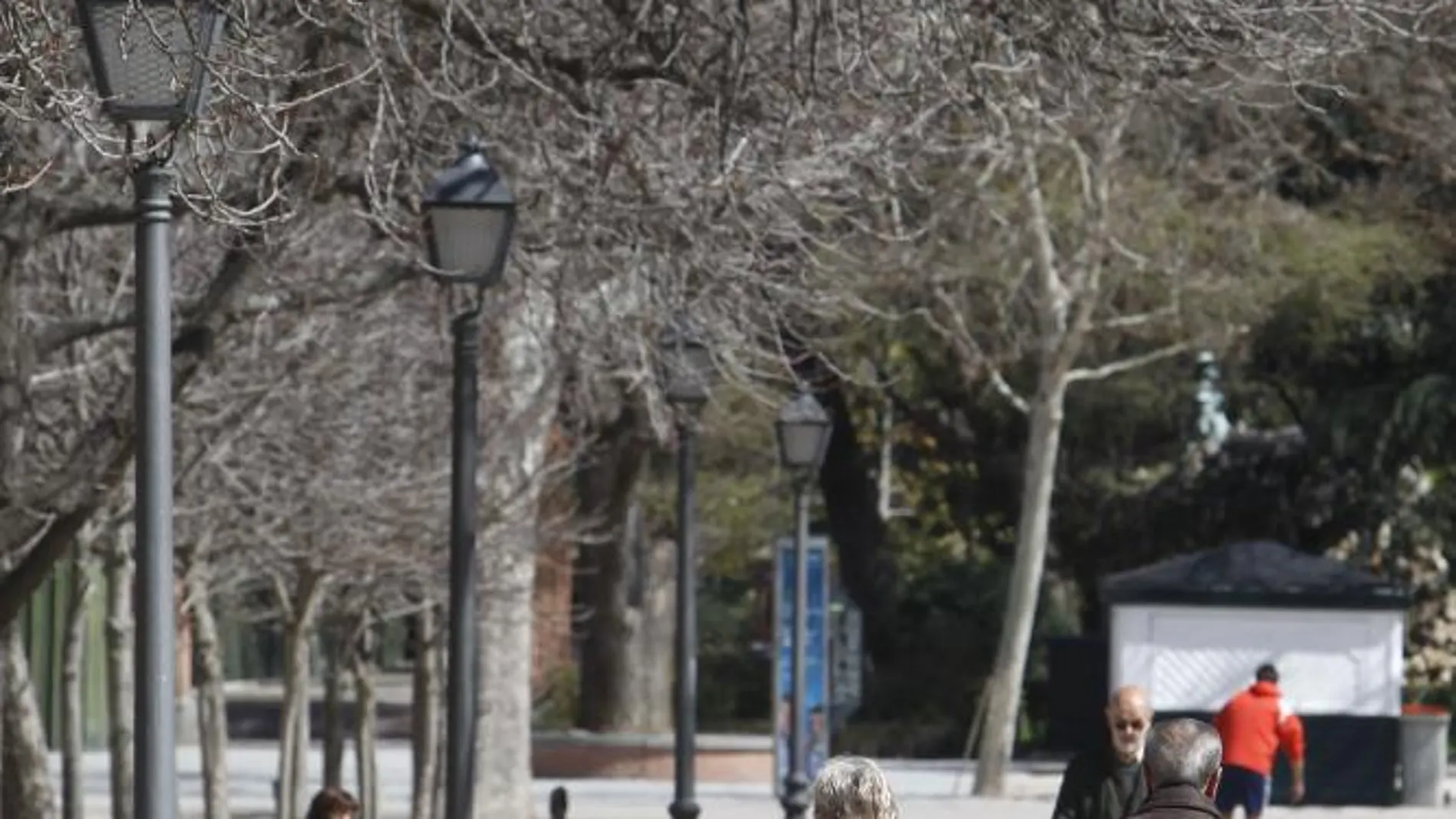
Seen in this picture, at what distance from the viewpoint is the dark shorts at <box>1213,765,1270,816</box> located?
26.6 meters

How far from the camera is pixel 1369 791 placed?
119 ft

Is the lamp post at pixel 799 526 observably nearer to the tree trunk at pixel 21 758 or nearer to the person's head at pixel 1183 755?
the tree trunk at pixel 21 758

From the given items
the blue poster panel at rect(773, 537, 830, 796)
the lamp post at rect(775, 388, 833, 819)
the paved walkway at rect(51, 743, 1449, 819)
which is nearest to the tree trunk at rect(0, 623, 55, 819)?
the lamp post at rect(775, 388, 833, 819)

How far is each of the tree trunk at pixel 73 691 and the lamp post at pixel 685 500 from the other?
4193 mm

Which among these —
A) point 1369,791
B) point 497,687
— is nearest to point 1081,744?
point 1369,791

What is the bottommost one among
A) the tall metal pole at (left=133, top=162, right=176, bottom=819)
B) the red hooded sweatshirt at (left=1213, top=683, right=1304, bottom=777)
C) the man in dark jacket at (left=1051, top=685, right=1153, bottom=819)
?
the red hooded sweatshirt at (left=1213, top=683, right=1304, bottom=777)

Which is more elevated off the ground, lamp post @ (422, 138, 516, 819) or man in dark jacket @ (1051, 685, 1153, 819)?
lamp post @ (422, 138, 516, 819)

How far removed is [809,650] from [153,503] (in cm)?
2339

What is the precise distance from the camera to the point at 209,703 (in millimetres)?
30672

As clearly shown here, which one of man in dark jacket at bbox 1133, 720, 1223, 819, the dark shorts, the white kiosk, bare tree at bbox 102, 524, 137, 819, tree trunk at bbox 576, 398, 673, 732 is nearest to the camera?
man in dark jacket at bbox 1133, 720, 1223, 819

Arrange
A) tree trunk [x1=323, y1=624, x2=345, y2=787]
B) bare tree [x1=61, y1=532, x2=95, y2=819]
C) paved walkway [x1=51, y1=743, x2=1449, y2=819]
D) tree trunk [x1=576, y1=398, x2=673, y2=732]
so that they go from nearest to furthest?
bare tree [x1=61, y1=532, x2=95, y2=819] → tree trunk [x1=323, y1=624, x2=345, y2=787] → paved walkway [x1=51, y1=743, x2=1449, y2=819] → tree trunk [x1=576, y1=398, x2=673, y2=732]

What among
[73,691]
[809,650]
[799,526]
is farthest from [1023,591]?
[73,691]

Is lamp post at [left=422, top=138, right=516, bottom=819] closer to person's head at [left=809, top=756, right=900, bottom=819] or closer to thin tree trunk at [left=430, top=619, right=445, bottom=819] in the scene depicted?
person's head at [left=809, top=756, right=900, bottom=819]

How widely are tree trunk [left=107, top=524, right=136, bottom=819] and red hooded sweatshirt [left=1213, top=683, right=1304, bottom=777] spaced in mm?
7675
